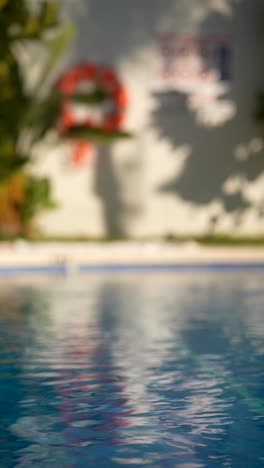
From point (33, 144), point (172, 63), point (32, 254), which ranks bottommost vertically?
point (32, 254)

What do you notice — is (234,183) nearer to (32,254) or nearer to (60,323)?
(32,254)

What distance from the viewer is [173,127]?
2334cm

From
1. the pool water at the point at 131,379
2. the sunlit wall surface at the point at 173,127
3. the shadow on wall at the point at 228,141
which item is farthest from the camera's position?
the shadow on wall at the point at 228,141

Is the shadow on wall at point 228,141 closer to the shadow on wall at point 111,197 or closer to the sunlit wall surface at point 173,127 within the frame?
the sunlit wall surface at point 173,127

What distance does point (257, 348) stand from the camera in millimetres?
9234

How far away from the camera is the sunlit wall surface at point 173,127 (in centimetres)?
2305

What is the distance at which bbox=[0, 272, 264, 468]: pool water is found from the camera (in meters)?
5.48

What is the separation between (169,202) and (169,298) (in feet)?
32.1

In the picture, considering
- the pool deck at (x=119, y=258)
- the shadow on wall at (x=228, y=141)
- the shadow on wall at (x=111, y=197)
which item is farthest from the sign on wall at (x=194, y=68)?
the pool deck at (x=119, y=258)

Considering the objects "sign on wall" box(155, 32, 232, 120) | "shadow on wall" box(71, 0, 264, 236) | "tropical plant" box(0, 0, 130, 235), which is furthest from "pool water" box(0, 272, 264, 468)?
"sign on wall" box(155, 32, 232, 120)

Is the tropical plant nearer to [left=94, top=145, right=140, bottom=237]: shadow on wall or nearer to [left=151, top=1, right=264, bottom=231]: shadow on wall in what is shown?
[left=94, top=145, right=140, bottom=237]: shadow on wall

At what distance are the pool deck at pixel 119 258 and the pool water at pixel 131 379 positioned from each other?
2758mm

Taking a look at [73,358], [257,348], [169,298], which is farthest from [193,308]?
[73,358]

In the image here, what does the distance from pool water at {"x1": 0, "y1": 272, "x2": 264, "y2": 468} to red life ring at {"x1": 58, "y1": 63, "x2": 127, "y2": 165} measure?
29.8 ft
